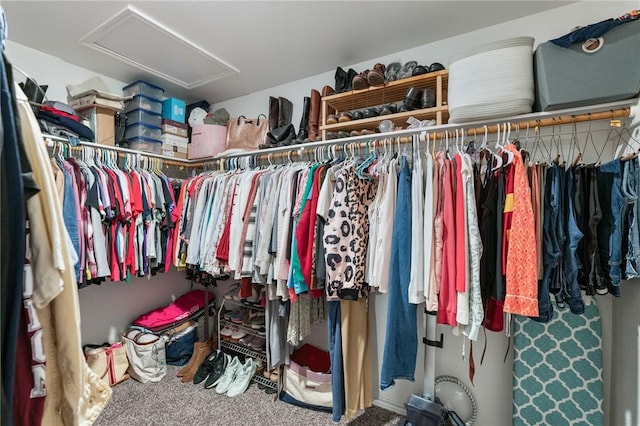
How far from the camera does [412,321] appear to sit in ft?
4.42

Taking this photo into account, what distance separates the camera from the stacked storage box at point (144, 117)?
7.47 ft

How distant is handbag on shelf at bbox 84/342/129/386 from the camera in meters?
2.11

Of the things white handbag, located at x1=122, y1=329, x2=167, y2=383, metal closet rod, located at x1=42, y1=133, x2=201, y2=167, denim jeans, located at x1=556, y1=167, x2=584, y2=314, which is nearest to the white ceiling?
metal closet rod, located at x1=42, y1=133, x2=201, y2=167

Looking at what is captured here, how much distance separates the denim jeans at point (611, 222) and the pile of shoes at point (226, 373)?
2.16m

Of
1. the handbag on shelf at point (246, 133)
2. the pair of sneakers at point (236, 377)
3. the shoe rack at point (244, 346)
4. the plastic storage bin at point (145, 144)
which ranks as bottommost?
the pair of sneakers at point (236, 377)

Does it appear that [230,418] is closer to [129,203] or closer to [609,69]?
[129,203]

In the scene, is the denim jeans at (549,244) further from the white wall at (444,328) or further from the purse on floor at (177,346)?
the purse on floor at (177,346)

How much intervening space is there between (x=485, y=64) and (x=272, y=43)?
1.28 meters

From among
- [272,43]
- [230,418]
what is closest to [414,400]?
[230,418]

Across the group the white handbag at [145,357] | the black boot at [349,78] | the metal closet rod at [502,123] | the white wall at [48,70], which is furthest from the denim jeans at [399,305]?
the white wall at [48,70]

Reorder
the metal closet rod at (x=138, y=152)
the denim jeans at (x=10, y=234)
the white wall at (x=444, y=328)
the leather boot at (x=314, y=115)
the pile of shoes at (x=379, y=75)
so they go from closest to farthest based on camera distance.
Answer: the denim jeans at (x=10, y=234)
the white wall at (x=444, y=328)
the pile of shoes at (x=379, y=75)
the metal closet rod at (x=138, y=152)
the leather boot at (x=314, y=115)

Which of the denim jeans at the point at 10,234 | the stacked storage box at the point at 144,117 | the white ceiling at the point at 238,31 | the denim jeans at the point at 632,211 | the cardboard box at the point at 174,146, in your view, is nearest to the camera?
the denim jeans at the point at 10,234

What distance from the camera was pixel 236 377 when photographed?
2.19m

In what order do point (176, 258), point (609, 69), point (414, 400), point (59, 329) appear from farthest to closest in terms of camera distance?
point (176, 258) < point (414, 400) < point (609, 69) < point (59, 329)
